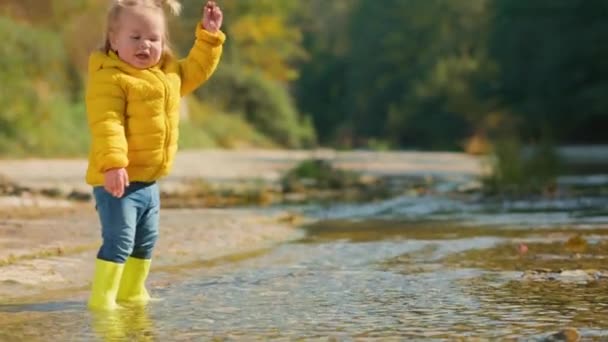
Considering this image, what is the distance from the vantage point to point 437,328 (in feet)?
14.5

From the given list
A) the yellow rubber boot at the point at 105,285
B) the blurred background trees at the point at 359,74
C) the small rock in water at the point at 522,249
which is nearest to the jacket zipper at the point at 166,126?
the yellow rubber boot at the point at 105,285

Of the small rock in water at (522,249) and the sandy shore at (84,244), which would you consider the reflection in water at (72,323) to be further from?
the small rock in water at (522,249)

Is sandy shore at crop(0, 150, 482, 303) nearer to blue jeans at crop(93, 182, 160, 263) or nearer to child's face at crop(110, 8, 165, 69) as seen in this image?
blue jeans at crop(93, 182, 160, 263)

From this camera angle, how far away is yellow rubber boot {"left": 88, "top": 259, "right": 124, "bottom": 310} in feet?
16.6

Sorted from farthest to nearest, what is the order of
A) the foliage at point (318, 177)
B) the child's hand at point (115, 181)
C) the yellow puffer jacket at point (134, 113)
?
the foliage at point (318, 177) → the yellow puffer jacket at point (134, 113) → the child's hand at point (115, 181)

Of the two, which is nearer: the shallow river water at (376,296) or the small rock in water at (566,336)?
the small rock in water at (566,336)

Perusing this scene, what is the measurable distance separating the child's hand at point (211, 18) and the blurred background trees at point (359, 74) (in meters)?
11.8

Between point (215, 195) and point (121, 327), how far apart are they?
10019 millimetres

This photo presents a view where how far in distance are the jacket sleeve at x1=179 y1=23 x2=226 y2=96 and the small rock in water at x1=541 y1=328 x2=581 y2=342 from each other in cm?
207

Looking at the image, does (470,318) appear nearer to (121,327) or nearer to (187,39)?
(121,327)

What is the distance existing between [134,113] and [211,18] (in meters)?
0.58

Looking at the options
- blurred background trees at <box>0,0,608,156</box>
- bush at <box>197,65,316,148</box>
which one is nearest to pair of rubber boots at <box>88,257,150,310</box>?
blurred background trees at <box>0,0,608,156</box>

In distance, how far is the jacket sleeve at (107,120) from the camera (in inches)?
192

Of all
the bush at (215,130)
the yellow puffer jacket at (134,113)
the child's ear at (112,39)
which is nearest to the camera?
the yellow puffer jacket at (134,113)
